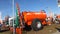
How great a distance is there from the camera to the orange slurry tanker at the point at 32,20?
4.18 m

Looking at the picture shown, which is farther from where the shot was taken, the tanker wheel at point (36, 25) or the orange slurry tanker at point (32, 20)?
the tanker wheel at point (36, 25)

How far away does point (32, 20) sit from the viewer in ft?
14.0

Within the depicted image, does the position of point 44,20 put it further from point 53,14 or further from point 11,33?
point 11,33

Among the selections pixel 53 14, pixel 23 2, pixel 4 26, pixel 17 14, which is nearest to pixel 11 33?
pixel 4 26

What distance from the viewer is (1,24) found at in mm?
4074

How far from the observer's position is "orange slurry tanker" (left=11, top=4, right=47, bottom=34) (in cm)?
418

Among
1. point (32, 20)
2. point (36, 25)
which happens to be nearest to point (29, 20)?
point (32, 20)

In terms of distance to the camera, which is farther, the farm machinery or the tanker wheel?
the tanker wheel

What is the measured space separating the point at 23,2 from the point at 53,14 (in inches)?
35.1

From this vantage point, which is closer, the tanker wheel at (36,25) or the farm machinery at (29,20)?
the farm machinery at (29,20)

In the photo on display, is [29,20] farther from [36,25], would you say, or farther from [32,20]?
[36,25]

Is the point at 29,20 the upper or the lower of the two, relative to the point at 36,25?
upper

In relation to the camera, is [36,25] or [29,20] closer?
[29,20]

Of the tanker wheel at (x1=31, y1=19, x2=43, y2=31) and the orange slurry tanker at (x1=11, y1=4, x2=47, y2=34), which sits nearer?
the orange slurry tanker at (x1=11, y1=4, x2=47, y2=34)
